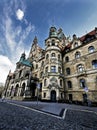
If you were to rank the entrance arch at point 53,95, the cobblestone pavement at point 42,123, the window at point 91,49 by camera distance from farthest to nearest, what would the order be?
the entrance arch at point 53,95
the window at point 91,49
the cobblestone pavement at point 42,123

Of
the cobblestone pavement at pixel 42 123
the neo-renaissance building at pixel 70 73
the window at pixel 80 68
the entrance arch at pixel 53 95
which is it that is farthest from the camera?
the window at pixel 80 68

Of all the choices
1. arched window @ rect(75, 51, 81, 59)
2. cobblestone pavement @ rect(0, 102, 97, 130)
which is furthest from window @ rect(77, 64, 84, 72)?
cobblestone pavement @ rect(0, 102, 97, 130)

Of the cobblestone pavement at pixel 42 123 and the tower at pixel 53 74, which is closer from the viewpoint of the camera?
the cobblestone pavement at pixel 42 123

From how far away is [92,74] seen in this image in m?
23.0

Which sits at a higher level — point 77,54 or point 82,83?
point 77,54

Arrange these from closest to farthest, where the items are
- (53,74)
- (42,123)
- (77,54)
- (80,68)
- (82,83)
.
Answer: (42,123), (82,83), (80,68), (53,74), (77,54)

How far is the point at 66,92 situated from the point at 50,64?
29.8ft

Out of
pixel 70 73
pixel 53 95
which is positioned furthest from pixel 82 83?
pixel 53 95

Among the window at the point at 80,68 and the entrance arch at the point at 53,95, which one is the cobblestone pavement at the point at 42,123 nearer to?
the entrance arch at the point at 53,95

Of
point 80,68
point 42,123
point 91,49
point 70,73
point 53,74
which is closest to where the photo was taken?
point 42,123

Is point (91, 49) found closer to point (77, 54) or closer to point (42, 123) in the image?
point (77, 54)

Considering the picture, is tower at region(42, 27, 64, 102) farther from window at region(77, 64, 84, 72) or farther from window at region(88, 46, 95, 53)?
window at region(88, 46, 95, 53)

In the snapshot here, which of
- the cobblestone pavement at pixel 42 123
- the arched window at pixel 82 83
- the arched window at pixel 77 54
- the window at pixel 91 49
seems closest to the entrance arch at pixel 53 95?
the arched window at pixel 82 83

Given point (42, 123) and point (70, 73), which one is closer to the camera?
point (42, 123)
